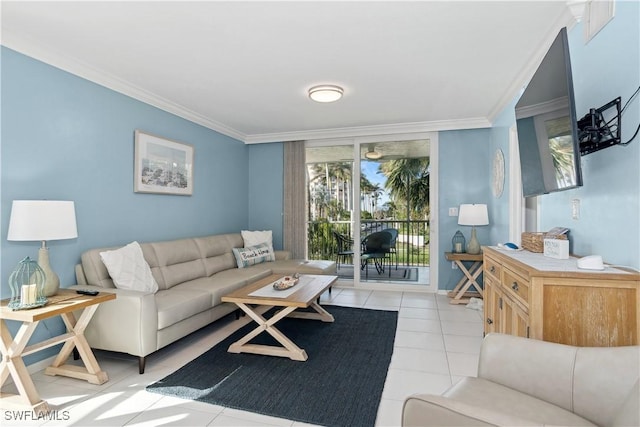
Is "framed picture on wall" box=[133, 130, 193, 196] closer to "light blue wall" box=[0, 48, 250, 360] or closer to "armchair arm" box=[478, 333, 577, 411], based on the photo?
"light blue wall" box=[0, 48, 250, 360]

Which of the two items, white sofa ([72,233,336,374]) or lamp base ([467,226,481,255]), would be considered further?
lamp base ([467,226,481,255])

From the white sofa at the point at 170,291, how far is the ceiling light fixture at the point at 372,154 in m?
1.89

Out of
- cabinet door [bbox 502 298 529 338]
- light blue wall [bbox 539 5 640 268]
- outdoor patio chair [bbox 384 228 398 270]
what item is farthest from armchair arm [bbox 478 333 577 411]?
outdoor patio chair [bbox 384 228 398 270]

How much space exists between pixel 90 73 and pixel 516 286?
3734 millimetres

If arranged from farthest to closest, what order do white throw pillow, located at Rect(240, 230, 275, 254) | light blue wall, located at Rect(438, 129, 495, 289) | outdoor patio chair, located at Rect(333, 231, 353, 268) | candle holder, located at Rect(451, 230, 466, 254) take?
outdoor patio chair, located at Rect(333, 231, 353, 268), white throw pillow, located at Rect(240, 230, 275, 254), light blue wall, located at Rect(438, 129, 495, 289), candle holder, located at Rect(451, 230, 466, 254)

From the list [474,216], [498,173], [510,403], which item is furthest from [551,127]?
[474,216]

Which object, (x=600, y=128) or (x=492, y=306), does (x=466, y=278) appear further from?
(x=600, y=128)

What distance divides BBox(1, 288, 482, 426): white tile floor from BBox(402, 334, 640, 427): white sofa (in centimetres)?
73

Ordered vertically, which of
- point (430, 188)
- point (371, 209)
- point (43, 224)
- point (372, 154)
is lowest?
point (43, 224)

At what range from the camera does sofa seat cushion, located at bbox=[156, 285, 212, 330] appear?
2.67 meters

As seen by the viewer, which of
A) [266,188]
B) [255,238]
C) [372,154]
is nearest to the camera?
[255,238]

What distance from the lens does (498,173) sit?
13.8 feet

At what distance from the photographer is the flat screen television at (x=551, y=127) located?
167 cm

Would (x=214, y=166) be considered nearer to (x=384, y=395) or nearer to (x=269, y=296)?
(x=269, y=296)
